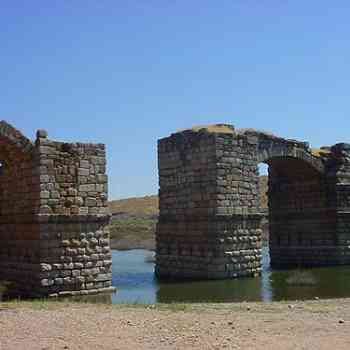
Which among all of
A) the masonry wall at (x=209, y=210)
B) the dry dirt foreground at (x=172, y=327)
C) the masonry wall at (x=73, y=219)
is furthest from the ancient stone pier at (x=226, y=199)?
the dry dirt foreground at (x=172, y=327)

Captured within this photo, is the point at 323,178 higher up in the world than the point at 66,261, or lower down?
higher up

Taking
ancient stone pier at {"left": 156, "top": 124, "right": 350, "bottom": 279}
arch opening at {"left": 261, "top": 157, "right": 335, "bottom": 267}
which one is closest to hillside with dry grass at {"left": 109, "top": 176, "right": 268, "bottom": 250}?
arch opening at {"left": 261, "top": 157, "right": 335, "bottom": 267}

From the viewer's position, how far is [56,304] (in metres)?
12.8

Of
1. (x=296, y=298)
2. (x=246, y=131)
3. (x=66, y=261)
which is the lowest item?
(x=296, y=298)

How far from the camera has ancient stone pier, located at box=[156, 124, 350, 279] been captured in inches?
815

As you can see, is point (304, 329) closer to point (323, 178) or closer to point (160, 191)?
point (160, 191)

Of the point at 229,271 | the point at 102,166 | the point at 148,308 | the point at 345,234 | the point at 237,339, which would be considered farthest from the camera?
the point at 345,234

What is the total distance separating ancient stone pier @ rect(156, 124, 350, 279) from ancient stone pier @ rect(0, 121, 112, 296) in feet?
16.2

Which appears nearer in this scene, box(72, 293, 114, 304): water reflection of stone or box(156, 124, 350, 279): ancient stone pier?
box(72, 293, 114, 304): water reflection of stone

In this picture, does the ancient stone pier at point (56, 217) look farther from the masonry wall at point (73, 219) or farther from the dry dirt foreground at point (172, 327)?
the dry dirt foreground at point (172, 327)

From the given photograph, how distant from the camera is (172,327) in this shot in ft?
31.1

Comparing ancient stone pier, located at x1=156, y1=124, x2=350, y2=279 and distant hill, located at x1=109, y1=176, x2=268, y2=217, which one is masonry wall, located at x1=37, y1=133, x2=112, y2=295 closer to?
ancient stone pier, located at x1=156, y1=124, x2=350, y2=279

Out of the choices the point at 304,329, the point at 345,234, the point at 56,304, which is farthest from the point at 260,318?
the point at 345,234

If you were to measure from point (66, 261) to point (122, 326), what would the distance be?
6.87 metres
